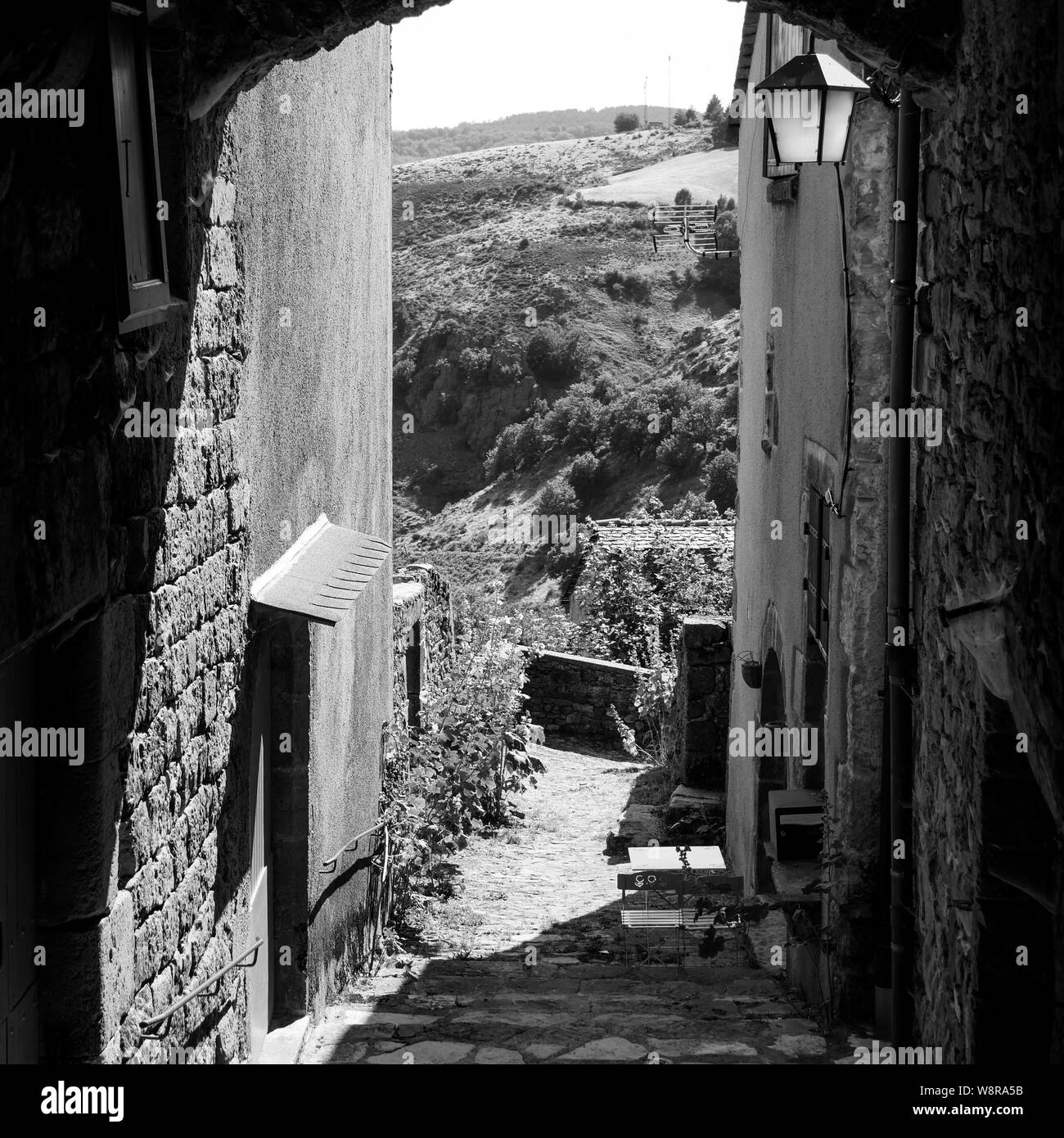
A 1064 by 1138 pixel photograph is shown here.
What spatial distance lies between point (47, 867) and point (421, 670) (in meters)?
10.0

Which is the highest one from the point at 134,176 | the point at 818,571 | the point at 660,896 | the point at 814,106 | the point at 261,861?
the point at 814,106

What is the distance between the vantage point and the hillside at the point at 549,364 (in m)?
39.8

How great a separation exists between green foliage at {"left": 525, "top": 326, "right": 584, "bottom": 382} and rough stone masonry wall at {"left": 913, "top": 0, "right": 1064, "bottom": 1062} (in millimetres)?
41976

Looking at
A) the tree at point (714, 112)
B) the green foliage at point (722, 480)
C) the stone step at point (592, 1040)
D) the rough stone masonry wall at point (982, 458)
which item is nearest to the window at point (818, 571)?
the rough stone masonry wall at point (982, 458)

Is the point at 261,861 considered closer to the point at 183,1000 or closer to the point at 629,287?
the point at 183,1000

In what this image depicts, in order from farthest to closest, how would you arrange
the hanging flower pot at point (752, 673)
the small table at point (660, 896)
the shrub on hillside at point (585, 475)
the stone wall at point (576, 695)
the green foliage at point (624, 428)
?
the shrub on hillside at point (585, 475) → the green foliage at point (624, 428) → the stone wall at point (576, 695) → the hanging flower pot at point (752, 673) → the small table at point (660, 896)

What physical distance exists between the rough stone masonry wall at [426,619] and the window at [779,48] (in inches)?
199

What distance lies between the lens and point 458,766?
10.5 m

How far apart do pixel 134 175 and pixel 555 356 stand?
43.6 m

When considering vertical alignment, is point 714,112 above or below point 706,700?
above

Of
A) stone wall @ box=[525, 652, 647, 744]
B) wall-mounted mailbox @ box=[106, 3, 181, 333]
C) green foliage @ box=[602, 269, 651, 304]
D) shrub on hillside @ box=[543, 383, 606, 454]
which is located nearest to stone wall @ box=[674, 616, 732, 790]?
stone wall @ box=[525, 652, 647, 744]

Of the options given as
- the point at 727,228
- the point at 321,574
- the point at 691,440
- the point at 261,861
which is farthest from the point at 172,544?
the point at 727,228

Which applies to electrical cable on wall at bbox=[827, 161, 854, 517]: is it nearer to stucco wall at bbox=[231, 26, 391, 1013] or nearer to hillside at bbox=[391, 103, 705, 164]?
stucco wall at bbox=[231, 26, 391, 1013]

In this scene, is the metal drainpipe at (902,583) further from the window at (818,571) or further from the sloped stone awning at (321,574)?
the sloped stone awning at (321,574)
